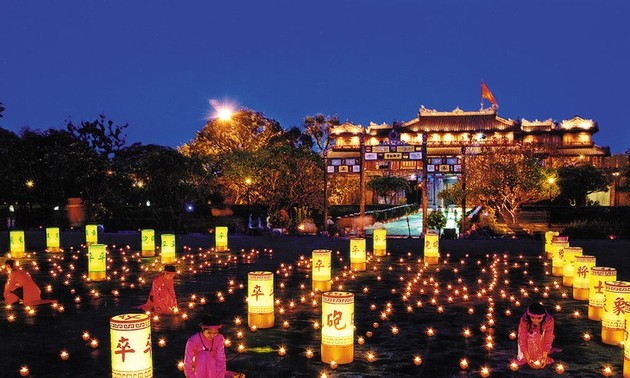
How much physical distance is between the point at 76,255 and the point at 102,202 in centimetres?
1138

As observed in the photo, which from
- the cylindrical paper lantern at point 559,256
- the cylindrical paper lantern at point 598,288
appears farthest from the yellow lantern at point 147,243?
the cylindrical paper lantern at point 598,288

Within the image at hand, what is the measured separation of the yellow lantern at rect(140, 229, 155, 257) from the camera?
1831 centimetres

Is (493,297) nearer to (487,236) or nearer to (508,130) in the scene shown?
(487,236)

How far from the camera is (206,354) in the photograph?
18.7 feet

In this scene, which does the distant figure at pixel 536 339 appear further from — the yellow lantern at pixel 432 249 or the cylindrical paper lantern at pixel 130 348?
the yellow lantern at pixel 432 249

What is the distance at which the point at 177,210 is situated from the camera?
94.1ft

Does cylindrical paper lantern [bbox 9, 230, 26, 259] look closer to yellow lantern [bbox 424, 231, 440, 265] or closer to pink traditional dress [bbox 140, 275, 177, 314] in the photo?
pink traditional dress [bbox 140, 275, 177, 314]

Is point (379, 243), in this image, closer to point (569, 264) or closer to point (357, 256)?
point (357, 256)

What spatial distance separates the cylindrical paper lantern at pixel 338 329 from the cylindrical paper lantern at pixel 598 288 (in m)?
4.52

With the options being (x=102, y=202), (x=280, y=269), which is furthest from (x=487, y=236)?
(x=102, y=202)

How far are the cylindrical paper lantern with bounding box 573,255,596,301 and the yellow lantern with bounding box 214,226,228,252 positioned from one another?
1160 cm

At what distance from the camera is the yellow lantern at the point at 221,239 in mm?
19609

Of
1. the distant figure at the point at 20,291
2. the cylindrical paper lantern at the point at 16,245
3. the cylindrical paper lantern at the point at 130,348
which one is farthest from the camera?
the cylindrical paper lantern at the point at 16,245

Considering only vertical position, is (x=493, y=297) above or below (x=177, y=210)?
below
